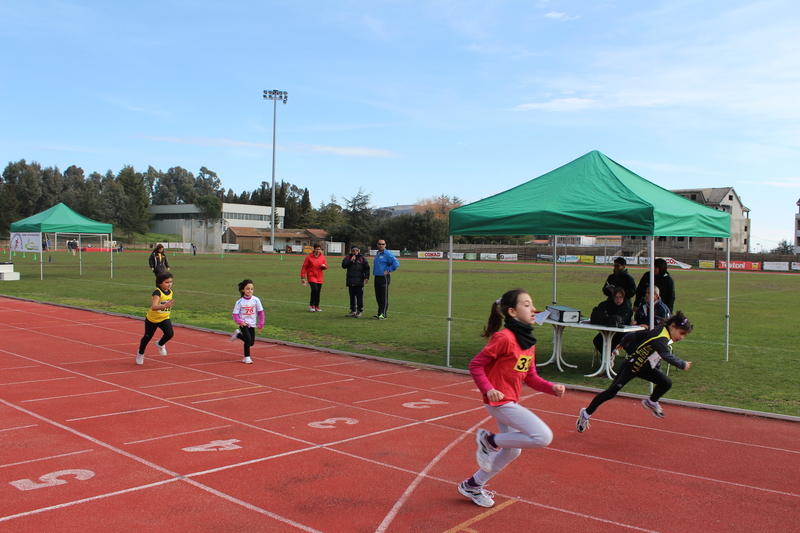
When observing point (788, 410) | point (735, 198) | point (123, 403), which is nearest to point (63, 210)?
point (123, 403)

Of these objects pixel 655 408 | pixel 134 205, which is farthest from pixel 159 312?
pixel 134 205

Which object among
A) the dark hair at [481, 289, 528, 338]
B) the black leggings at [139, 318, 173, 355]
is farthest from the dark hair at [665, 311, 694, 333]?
the black leggings at [139, 318, 173, 355]

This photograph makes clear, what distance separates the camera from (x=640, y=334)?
6.43m

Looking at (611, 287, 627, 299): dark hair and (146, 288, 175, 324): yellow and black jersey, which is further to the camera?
(146, 288, 175, 324): yellow and black jersey

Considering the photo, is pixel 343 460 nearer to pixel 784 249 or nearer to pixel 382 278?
pixel 382 278

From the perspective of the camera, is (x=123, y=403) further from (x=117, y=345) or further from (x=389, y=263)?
(x=389, y=263)

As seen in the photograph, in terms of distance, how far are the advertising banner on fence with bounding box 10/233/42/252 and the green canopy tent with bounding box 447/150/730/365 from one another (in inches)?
1041

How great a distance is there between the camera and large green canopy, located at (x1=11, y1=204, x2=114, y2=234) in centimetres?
2733

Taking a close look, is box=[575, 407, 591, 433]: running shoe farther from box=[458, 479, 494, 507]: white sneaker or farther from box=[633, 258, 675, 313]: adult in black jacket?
box=[633, 258, 675, 313]: adult in black jacket

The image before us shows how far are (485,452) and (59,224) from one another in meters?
Answer: 28.7

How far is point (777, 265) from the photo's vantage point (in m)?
55.9

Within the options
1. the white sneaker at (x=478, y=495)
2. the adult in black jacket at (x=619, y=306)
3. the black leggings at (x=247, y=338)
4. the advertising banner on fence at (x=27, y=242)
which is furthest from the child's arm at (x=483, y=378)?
the advertising banner on fence at (x=27, y=242)

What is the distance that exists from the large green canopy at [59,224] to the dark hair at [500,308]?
1051 inches

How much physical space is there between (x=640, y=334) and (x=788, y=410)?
249cm
